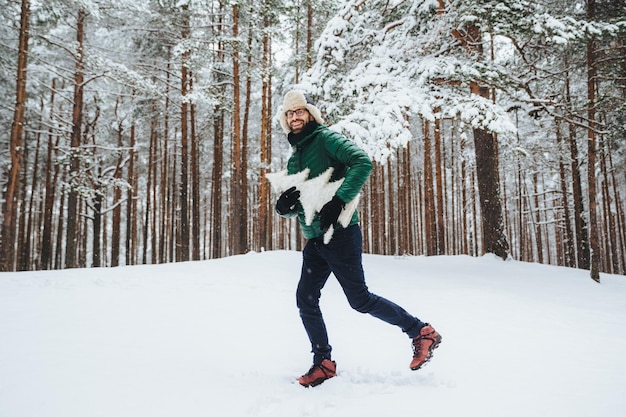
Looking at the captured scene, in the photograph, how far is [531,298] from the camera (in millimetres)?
6492

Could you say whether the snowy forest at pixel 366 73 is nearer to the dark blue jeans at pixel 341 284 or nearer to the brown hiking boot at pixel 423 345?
the dark blue jeans at pixel 341 284

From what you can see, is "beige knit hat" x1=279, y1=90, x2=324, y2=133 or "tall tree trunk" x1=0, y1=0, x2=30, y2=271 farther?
"tall tree trunk" x1=0, y1=0, x2=30, y2=271

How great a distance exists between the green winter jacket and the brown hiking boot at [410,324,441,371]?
923 millimetres

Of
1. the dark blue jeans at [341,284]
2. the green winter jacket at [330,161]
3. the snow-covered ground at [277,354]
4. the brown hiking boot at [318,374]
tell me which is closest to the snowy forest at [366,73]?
the green winter jacket at [330,161]

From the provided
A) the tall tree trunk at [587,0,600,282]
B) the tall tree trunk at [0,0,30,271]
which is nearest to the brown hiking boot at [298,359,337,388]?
the tall tree trunk at [587,0,600,282]

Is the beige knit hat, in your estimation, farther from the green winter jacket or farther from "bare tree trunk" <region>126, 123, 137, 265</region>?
"bare tree trunk" <region>126, 123, 137, 265</region>

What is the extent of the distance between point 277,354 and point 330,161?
1.81 metres

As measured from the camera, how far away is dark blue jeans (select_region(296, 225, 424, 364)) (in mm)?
2559

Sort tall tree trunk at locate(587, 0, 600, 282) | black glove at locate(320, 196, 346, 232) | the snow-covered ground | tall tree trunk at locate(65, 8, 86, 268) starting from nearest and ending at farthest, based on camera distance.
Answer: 1. the snow-covered ground
2. black glove at locate(320, 196, 346, 232)
3. tall tree trunk at locate(587, 0, 600, 282)
4. tall tree trunk at locate(65, 8, 86, 268)

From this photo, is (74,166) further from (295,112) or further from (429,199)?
(295,112)

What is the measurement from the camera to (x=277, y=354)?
335cm

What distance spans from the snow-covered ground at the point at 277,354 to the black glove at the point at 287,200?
3.96 ft

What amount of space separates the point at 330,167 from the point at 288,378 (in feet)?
5.12

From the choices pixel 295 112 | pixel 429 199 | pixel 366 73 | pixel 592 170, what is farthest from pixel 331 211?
Answer: pixel 429 199
